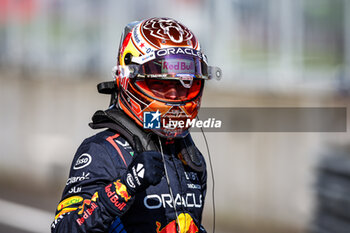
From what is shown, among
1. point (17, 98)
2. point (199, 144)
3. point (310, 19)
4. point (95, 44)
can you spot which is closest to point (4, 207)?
point (17, 98)

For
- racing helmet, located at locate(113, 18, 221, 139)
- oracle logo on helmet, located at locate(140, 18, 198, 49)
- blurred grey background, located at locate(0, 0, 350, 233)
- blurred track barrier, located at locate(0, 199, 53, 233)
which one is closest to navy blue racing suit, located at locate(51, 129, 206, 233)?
racing helmet, located at locate(113, 18, 221, 139)

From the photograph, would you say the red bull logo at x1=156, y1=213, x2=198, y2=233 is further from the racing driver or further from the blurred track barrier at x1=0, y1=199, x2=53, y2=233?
the blurred track barrier at x1=0, y1=199, x2=53, y2=233

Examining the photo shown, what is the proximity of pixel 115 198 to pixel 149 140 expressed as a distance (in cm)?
52

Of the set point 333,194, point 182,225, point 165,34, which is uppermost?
point 165,34

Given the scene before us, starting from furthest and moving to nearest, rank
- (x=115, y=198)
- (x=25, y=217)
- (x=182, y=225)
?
(x=25, y=217)
(x=182, y=225)
(x=115, y=198)

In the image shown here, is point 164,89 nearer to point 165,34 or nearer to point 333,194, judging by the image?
point 165,34

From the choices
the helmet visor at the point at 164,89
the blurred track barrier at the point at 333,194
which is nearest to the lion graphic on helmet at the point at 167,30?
the helmet visor at the point at 164,89

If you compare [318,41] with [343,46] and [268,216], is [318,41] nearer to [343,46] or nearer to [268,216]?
[343,46]

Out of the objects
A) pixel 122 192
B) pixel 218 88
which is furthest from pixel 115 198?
pixel 218 88

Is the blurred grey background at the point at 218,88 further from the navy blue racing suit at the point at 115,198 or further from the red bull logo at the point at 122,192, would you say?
the red bull logo at the point at 122,192

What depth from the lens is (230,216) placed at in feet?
24.3

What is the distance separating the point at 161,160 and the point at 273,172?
4675mm

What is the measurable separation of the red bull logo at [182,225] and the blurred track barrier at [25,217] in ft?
16.3

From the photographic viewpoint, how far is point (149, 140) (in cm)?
292
